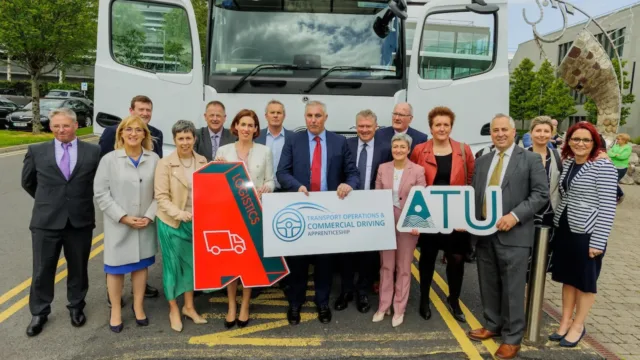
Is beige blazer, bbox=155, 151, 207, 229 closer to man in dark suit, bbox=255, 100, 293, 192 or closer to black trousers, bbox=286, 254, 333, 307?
man in dark suit, bbox=255, 100, 293, 192

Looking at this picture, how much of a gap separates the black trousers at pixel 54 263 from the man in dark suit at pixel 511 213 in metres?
3.38

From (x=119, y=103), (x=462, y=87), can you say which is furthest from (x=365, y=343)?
(x=119, y=103)

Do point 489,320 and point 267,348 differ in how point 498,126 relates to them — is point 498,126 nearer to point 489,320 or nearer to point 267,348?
point 489,320

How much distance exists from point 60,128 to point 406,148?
2.85 m

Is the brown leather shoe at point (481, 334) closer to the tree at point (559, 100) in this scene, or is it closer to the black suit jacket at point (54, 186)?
the black suit jacket at point (54, 186)

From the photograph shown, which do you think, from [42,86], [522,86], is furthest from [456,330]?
[42,86]

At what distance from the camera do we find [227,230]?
3859mm

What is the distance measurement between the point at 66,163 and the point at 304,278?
2245 mm

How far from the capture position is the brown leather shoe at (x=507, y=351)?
360 centimetres

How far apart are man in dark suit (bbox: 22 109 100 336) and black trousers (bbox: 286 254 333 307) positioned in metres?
1.81

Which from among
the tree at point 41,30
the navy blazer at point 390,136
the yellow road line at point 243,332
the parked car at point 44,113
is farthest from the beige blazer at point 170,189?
the parked car at point 44,113

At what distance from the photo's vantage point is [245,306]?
4117 mm

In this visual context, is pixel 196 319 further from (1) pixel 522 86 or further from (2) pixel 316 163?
(1) pixel 522 86

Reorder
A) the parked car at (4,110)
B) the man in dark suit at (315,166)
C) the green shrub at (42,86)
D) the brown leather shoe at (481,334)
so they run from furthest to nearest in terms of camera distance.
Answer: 1. the green shrub at (42,86)
2. the parked car at (4,110)
3. the man in dark suit at (315,166)
4. the brown leather shoe at (481,334)
